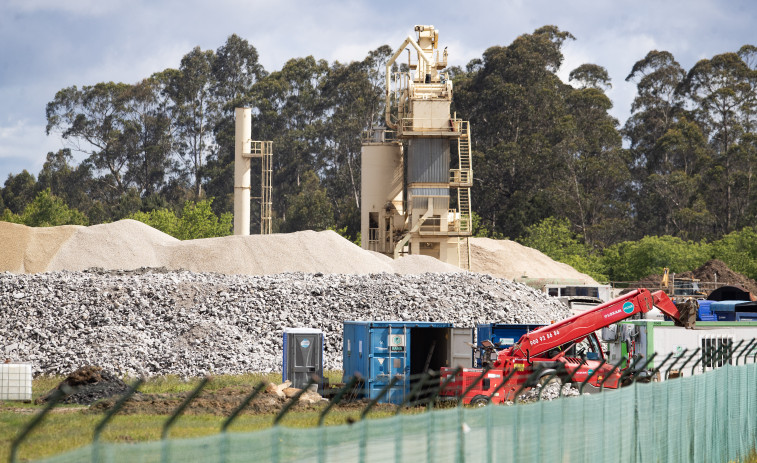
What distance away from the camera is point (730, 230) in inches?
3322

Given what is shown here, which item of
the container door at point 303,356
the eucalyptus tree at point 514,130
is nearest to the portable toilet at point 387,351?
the container door at point 303,356

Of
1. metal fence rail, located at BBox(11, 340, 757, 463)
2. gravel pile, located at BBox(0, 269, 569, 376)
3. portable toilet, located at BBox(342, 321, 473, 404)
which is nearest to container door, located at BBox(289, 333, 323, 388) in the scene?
portable toilet, located at BBox(342, 321, 473, 404)

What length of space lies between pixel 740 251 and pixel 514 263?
747 inches

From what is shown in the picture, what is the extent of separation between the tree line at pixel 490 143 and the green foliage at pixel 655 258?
530 cm

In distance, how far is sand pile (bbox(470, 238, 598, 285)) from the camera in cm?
6725

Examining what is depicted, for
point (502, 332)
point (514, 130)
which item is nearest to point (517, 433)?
point (502, 332)

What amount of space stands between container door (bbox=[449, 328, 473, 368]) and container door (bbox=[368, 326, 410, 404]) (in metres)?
1.40

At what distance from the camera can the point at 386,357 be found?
2148 centimetres

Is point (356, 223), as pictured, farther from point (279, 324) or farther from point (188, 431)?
point (188, 431)

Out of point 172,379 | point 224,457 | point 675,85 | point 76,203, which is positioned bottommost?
point 172,379

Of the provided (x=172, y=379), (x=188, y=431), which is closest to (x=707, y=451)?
(x=188, y=431)

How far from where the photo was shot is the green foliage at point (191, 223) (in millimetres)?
79125

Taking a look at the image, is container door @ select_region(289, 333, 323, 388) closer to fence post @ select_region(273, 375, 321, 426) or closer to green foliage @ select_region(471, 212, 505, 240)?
fence post @ select_region(273, 375, 321, 426)

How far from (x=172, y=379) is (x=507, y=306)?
527 inches
